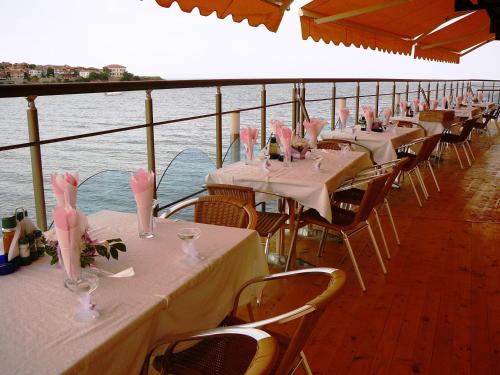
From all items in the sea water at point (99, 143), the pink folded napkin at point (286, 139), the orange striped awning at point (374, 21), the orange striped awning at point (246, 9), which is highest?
the orange striped awning at point (374, 21)

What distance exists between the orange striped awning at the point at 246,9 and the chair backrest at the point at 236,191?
129 cm

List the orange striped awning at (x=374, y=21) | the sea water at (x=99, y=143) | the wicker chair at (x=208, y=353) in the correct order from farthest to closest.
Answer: the sea water at (x=99, y=143) → the orange striped awning at (x=374, y=21) → the wicker chair at (x=208, y=353)

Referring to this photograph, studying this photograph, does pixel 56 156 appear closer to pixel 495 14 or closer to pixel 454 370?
pixel 495 14

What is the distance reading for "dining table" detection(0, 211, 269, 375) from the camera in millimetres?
1115

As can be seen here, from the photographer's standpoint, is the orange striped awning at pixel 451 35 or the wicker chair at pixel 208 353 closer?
the wicker chair at pixel 208 353

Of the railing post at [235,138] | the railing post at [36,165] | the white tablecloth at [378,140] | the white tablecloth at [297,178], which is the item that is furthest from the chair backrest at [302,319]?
the white tablecloth at [378,140]

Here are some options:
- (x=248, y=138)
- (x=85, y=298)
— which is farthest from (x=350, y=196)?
(x=85, y=298)

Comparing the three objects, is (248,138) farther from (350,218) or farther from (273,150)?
(350,218)

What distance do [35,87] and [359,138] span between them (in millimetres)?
3836

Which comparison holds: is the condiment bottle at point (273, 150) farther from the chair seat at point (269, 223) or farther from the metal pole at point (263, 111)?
the metal pole at point (263, 111)

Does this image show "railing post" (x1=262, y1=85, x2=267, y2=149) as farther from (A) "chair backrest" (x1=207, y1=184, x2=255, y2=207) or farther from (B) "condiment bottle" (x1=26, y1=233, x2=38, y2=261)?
(B) "condiment bottle" (x1=26, y1=233, x2=38, y2=261)

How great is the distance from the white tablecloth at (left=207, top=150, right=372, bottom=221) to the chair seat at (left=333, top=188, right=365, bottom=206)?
25 centimetres

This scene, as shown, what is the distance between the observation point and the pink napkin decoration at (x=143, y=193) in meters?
1.89

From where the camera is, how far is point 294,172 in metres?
3.34
